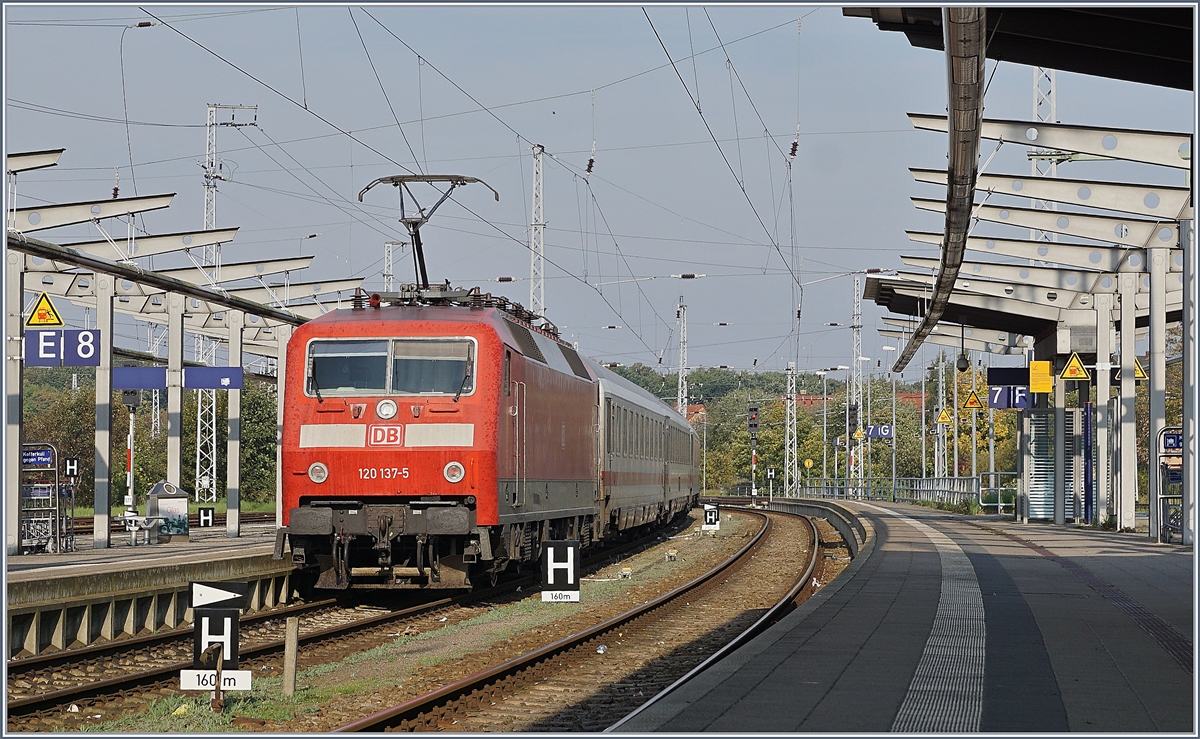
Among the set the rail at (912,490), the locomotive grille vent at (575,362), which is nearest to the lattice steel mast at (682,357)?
the rail at (912,490)

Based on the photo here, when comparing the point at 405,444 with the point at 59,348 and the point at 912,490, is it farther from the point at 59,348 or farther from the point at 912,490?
the point at 912,490

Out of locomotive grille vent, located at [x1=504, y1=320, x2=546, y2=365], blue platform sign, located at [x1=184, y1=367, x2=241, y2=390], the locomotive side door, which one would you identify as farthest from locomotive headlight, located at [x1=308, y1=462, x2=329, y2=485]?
blue platform sign, located at [x1=184, y1=367, x2=241, y2=390]

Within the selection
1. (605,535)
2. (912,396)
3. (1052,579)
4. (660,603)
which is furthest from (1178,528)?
(912,396)

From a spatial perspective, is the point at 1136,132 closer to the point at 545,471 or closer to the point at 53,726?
the point at 545,471

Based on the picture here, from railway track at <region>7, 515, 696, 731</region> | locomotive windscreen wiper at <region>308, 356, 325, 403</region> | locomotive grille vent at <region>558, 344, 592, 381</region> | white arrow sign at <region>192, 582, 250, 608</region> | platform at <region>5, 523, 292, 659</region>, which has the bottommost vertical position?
railway track at <region>7, 515, 696, 731</region>

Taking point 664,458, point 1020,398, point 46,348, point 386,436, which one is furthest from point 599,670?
point 1020,398

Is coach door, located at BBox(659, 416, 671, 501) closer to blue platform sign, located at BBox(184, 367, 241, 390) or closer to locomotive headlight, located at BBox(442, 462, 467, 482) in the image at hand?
blue platform sign, located at BBox(184, 367, 241, 390)

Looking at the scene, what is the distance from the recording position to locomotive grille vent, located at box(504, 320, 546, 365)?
1770 centimetres

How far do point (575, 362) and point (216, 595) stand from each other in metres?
12.8

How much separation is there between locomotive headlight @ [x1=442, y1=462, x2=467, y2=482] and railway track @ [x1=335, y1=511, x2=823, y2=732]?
8.26 ft

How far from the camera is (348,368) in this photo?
53.7 feet

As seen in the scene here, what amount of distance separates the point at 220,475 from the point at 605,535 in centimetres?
4744

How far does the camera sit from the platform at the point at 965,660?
832cm

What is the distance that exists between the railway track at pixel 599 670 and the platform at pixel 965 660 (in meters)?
0.97
